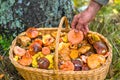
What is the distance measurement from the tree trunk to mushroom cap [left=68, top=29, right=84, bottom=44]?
Result: 485mm

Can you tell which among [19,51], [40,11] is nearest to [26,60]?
[19,51]

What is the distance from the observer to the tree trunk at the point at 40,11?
10.7 feet

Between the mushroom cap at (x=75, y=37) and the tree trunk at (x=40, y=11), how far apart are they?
1.59ft

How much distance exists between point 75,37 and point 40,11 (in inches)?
22.3

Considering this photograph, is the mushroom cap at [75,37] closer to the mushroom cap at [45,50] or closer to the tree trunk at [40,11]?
the mushroom cap at [45,50]

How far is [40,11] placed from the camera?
3320mm

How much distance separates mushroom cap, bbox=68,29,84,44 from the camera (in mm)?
2907

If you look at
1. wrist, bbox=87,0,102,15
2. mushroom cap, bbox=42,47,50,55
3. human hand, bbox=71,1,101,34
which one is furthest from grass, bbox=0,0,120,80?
wrist, bbox=87,0,102,15

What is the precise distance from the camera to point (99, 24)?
11.8ft

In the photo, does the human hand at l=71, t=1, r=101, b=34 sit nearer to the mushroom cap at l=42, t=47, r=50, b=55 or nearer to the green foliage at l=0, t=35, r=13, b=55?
the mushroom cap at l=42, t=47, r=50, b=55

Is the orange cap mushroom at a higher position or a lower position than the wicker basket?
higher

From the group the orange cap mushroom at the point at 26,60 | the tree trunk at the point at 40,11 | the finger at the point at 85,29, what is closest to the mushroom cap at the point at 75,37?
the finger at the point at 85,29

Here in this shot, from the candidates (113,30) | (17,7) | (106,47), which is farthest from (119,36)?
(17,7)

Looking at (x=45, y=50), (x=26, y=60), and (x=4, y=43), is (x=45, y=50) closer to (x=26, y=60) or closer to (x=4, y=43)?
(x=26, y=60)
